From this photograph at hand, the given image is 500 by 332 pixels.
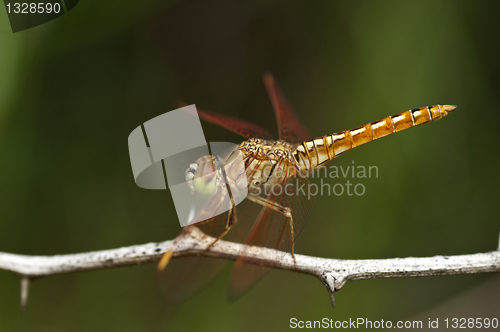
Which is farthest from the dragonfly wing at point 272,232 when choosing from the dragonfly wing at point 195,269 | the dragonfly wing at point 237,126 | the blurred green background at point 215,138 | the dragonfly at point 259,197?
the blurred green background at point 215,138

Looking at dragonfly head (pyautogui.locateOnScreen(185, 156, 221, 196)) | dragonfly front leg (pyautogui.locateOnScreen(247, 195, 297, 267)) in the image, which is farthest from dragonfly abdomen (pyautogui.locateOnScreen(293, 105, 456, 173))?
dragonfly head (pyautogui.locateOnScreen(185, 156, 221, 196))

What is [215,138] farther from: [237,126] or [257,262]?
[257,262]

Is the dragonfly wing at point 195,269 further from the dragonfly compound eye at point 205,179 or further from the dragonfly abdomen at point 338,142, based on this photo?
the dragonfly abdomen at point 338,142

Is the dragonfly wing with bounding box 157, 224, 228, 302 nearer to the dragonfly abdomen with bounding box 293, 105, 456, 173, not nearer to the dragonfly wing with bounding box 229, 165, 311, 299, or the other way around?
the dragonfly wing with bounding box 229, 165, 311, 299

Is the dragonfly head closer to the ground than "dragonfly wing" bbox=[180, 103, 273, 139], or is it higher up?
closer to the ground

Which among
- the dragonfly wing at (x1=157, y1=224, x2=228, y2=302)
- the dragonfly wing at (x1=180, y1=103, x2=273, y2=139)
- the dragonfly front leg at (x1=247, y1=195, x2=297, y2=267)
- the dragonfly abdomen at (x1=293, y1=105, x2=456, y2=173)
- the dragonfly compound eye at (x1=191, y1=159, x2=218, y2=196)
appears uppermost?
the dragonfly wing at (x1=180, y1=103, x2=273, y2=139)

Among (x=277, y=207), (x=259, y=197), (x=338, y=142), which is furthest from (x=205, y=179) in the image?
(x=338, y=142)
